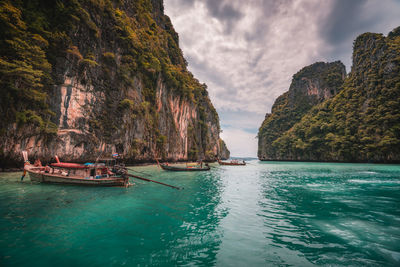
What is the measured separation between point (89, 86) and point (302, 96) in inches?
4137

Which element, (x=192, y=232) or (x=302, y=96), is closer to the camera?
(x=192, y=232)

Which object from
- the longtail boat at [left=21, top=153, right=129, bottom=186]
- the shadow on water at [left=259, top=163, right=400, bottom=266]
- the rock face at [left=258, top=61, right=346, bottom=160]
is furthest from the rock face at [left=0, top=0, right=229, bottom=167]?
the rock face at [left=258, top=61, right=346, bottom=160]

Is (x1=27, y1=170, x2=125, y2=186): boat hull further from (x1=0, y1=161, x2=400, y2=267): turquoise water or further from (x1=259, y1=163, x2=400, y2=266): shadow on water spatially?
(x1=259, y1=163, x2=400, y2=266): shadow on water

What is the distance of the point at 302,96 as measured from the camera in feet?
317

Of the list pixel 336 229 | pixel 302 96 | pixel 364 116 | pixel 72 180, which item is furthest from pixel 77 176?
pixel 302 96

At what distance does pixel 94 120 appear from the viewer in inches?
930

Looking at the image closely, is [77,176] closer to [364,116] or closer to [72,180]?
[72,180]

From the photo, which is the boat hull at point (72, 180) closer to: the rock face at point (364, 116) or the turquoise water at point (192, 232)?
the turquoise water at point (192, 232)

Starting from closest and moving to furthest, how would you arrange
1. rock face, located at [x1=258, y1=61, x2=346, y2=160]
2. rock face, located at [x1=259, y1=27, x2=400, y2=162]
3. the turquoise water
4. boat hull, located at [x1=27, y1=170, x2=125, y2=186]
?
the turquoise water → boat hull, located at [x1=27, y1=170, x2=125, y2=186] → rock face, located at [x1=259, y1=27, x2=400, y2=162] → rock face, located at [x1=258, y1=61, x2=346, y2=160]

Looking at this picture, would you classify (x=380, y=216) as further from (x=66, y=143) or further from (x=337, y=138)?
(x=337, y=138)

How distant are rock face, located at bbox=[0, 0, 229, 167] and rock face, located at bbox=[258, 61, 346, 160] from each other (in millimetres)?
78730

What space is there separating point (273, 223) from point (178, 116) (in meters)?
39.4

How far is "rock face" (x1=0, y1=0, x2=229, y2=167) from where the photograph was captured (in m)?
17.5

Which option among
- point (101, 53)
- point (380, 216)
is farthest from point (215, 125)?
point (380, 216)
